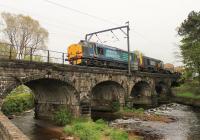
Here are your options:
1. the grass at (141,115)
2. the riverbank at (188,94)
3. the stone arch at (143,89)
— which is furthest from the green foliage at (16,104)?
the riverbank at (188,94)

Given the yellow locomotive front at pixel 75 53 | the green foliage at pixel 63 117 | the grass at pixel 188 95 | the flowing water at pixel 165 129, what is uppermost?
the yellow locomotive front at pixel 75 53

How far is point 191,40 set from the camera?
43719 mm

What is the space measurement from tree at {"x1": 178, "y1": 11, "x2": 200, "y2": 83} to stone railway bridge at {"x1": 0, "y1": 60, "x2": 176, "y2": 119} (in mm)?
7437

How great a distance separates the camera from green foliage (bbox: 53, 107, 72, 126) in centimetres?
2367

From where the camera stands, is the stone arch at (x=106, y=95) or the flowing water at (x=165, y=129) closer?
the flowing water at (x=165, y=129)

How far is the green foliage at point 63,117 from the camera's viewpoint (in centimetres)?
2367

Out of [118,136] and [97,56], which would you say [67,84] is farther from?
[97,56]

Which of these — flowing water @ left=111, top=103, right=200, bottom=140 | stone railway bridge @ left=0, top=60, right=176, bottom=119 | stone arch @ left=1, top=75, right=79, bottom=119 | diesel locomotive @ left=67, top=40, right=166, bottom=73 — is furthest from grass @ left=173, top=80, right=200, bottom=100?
stone arch @ left=1, top=75, right=79, bottom=119

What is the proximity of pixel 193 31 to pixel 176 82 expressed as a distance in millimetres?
17401

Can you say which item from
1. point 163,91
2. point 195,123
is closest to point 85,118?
point 195,123

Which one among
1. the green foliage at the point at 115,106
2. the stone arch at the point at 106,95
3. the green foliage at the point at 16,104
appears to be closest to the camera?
the green foliage at the point at 16,104

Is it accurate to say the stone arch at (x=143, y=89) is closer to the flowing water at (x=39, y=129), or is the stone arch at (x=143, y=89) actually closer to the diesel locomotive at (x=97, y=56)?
the diesel locomotive at (x=97, y=56)

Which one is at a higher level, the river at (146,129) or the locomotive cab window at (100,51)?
the locomotive cab window at (100,51)

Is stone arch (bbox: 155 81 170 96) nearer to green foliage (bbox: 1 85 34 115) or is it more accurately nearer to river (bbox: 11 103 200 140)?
river (bbox: 11 103 200 140)
